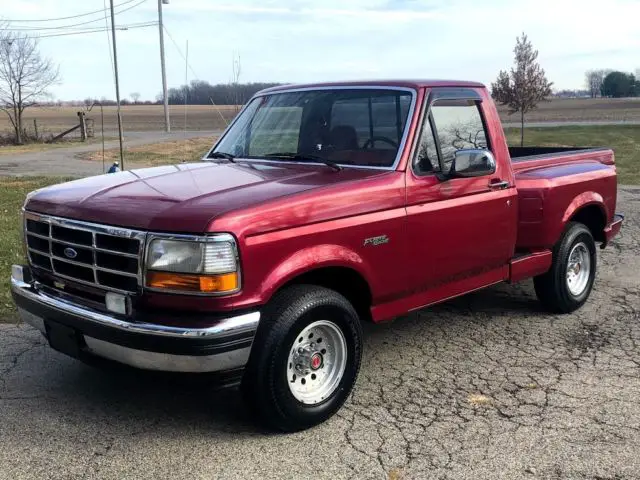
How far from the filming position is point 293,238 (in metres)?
3.45

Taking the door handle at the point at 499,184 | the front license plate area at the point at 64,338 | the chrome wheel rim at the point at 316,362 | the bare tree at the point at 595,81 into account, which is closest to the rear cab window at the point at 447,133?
the door handle at the point at 499,184

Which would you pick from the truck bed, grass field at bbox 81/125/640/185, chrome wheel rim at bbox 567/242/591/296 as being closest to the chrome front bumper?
the truck bed

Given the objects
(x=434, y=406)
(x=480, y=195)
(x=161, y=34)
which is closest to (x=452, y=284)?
(x=480, y=195)

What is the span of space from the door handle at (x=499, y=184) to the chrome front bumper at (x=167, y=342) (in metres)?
2.28

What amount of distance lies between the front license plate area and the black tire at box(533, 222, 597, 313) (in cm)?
383

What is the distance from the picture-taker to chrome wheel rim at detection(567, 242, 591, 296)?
19.3ft

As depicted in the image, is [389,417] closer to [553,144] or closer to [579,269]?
[579,269]

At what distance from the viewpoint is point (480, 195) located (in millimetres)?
4625

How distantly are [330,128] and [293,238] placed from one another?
1384 millimetres

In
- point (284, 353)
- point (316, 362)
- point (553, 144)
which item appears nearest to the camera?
point (284, 353)

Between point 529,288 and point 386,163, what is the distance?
315 cm

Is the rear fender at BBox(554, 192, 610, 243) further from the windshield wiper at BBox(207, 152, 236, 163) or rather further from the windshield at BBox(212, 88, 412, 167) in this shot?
the windshield wiper at BBox(207, 152, 236, 163)

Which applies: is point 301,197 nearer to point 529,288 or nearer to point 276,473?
point 276,473

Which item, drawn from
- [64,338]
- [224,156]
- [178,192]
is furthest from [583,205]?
[64,338]
